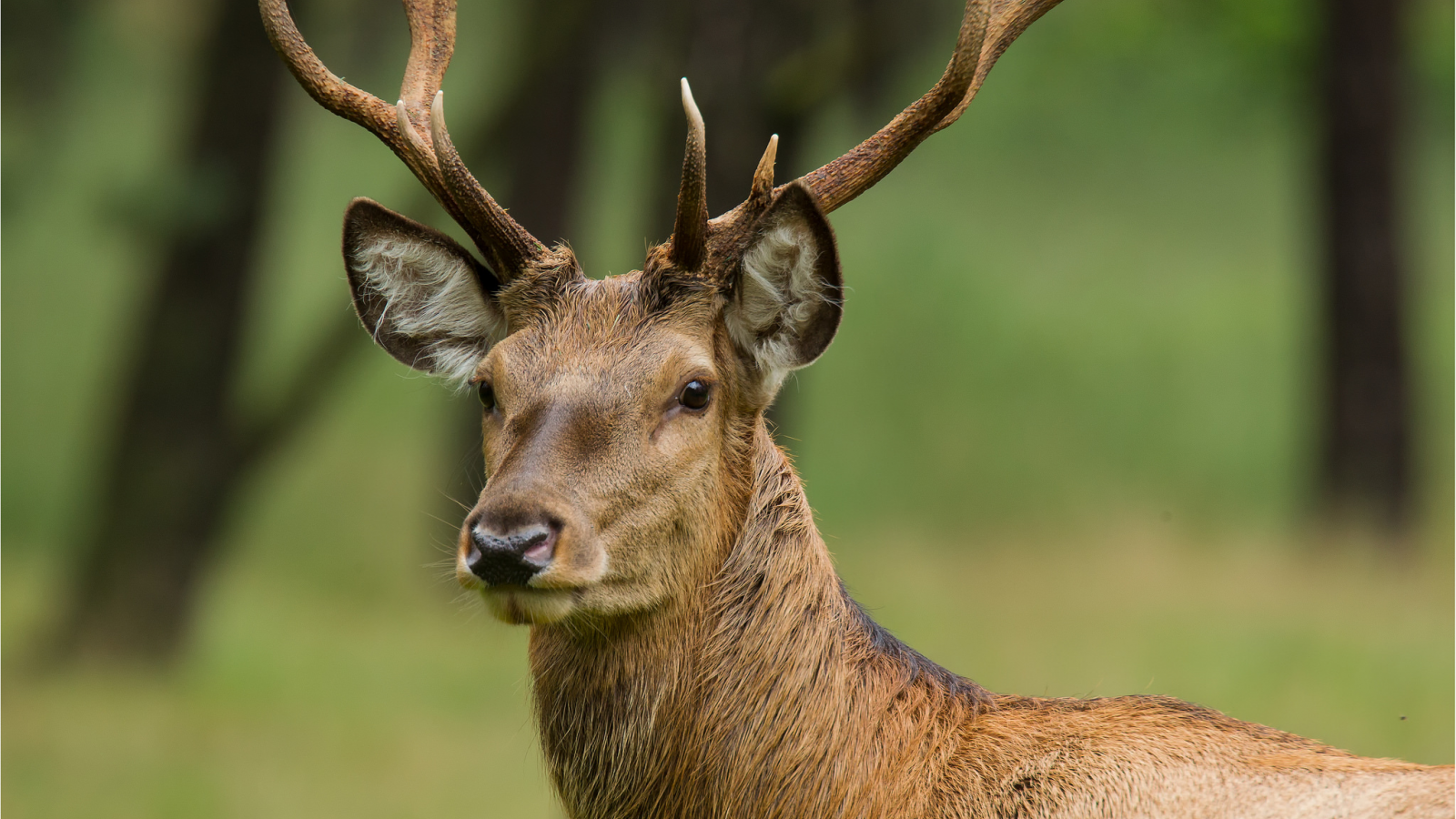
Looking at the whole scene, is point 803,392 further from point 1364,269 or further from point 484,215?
point 484,215

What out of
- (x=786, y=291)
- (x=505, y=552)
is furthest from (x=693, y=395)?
(x=505, y=552)

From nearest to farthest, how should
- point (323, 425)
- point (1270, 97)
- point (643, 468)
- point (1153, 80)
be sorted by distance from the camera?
point (643, 468) → point (1270, 97) → point (323, 425) → point (1153, 80)

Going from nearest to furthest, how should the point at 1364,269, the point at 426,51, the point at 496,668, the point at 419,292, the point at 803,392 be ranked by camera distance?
1. the point at 419,292
2. the point at 426,51
3. the point at 496,668
4. the point at 1364,269
5. the point at 803,392

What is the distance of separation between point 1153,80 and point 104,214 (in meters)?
14.9

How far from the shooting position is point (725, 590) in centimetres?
459

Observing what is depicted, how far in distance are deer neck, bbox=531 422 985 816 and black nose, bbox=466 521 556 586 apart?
0.52 meters

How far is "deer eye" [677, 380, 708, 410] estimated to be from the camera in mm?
4516

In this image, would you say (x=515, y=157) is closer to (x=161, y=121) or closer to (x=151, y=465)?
(x=151, y=465)

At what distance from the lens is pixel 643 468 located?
437 cm

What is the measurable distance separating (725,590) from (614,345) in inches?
31.9

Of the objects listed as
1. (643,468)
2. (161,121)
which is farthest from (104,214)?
(161,121)

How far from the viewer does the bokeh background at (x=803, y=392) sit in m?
10.3

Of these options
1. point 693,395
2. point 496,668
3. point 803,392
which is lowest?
point 496,668

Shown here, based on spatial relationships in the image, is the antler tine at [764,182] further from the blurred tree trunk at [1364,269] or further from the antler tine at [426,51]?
the blurred tree trunk at [1364,269]
